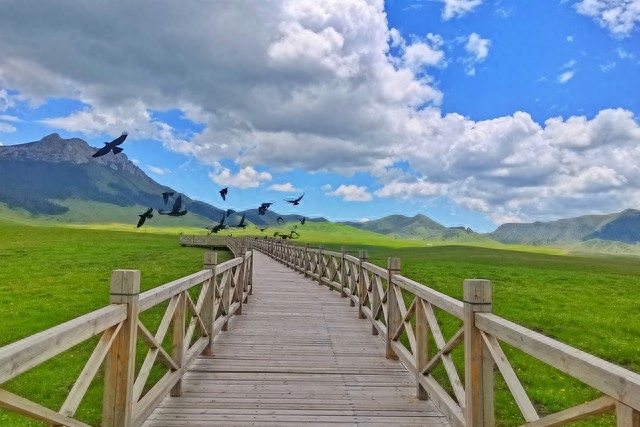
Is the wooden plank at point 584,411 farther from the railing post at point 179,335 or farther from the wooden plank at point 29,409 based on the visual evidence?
the railing post at point 179,335

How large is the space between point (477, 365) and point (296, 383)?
291 centimetres

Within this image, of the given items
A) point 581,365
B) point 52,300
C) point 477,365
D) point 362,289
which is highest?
point 581,365

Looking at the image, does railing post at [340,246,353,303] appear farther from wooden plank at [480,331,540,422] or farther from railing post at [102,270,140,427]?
railing post at [102,270,140,427]

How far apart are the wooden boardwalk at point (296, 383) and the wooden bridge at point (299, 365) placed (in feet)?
0.07

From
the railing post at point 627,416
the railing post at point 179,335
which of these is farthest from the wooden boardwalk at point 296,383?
the railing post at point 627,416

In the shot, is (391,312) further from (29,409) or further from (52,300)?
(52,300)

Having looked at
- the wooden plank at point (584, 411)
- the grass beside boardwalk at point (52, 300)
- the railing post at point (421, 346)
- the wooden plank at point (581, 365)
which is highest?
the wooden plank at point (581, 365)

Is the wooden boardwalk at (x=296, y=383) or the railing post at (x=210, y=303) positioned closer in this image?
the wooden boardwalk at (x=296, y=383)

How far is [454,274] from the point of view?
81.7 ft

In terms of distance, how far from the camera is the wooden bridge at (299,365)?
2.60 metres

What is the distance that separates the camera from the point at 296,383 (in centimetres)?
604

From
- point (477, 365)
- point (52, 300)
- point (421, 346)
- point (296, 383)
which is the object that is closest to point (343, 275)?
point (296, 383)

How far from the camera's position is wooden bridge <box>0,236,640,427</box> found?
260 centimetres

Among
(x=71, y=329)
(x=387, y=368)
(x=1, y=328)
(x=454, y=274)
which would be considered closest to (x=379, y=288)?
(x=387, y=368)
